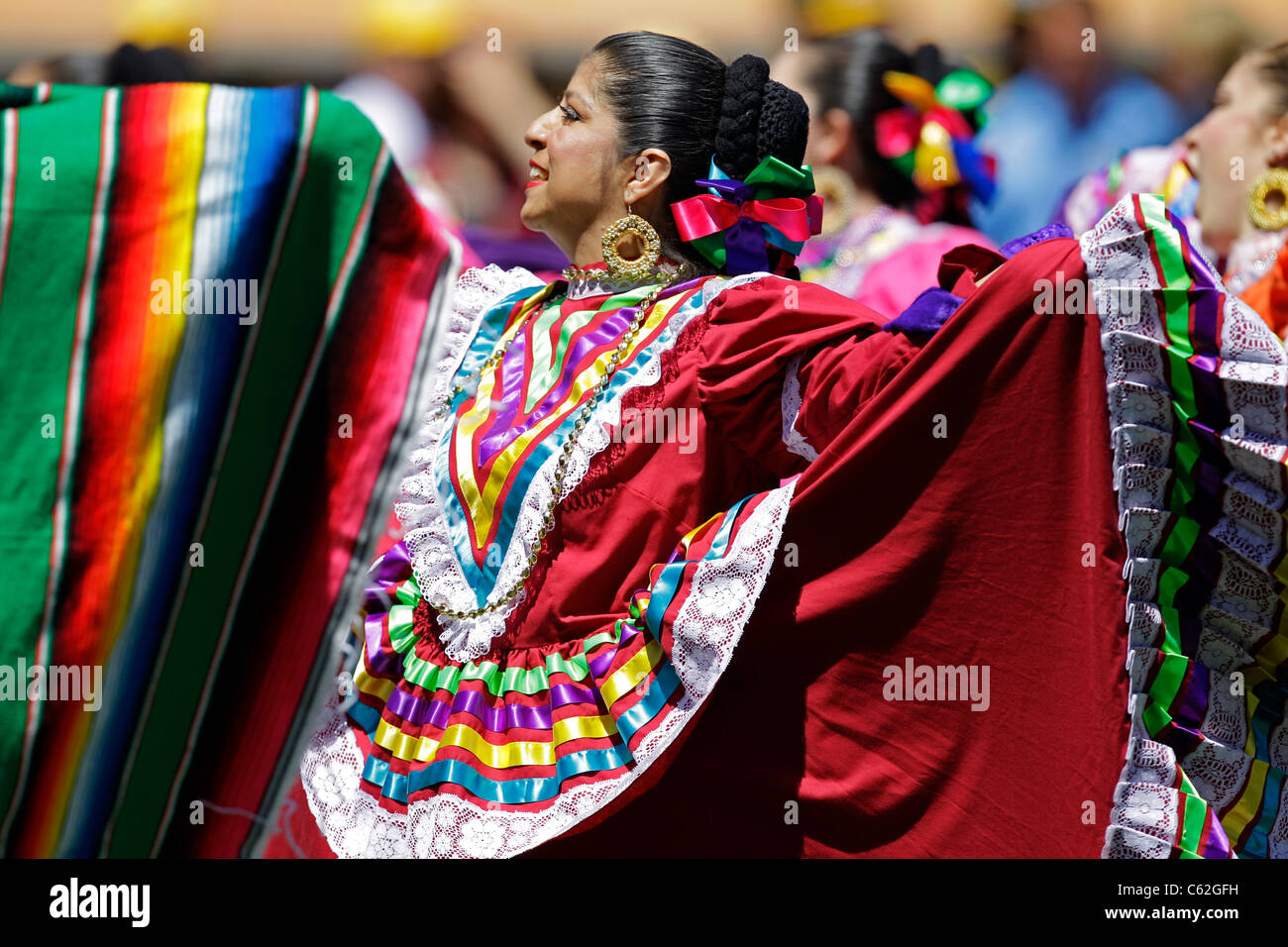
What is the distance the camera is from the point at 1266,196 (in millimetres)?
3615

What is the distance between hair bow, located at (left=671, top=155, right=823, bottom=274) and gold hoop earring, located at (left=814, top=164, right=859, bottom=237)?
8.39 ft

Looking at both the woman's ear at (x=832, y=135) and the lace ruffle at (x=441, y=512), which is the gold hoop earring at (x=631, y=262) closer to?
the lace ruffle at (x=441, y=512)

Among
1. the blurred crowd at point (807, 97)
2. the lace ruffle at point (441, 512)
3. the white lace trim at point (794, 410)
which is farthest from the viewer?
the blurred crowd at point (807, 97)

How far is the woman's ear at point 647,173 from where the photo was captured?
265 cm

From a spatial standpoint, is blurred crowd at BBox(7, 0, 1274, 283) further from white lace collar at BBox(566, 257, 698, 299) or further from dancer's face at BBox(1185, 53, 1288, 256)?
white lace collar at BBox(566, 257, 698, 299)

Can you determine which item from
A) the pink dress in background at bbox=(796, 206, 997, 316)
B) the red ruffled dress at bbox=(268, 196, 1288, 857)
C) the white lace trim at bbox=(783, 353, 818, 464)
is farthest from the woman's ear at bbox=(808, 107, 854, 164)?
the white lace trim at bbox=(783, 353, 818, 464)

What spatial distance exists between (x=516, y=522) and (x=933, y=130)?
3280 mm

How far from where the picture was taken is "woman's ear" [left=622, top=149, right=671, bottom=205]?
8.69 ft

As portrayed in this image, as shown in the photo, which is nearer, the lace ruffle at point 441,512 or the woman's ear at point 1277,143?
the lace ruffle at point 441,512

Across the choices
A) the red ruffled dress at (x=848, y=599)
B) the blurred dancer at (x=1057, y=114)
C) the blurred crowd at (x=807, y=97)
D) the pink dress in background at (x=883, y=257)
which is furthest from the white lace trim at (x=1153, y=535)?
the blurred dancer at (x=1057, y=114)

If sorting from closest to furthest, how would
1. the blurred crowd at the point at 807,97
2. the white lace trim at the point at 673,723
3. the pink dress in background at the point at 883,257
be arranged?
the white lace trim at the point at 673,723 → the pink dress in background at the point at 883,257 → the blurred crowd at the point at 807,97

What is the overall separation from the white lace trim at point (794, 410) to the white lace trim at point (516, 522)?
22 centimetres

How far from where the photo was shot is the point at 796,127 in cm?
269

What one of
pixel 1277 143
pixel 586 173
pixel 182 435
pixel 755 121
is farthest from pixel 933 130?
pixel 182 435
